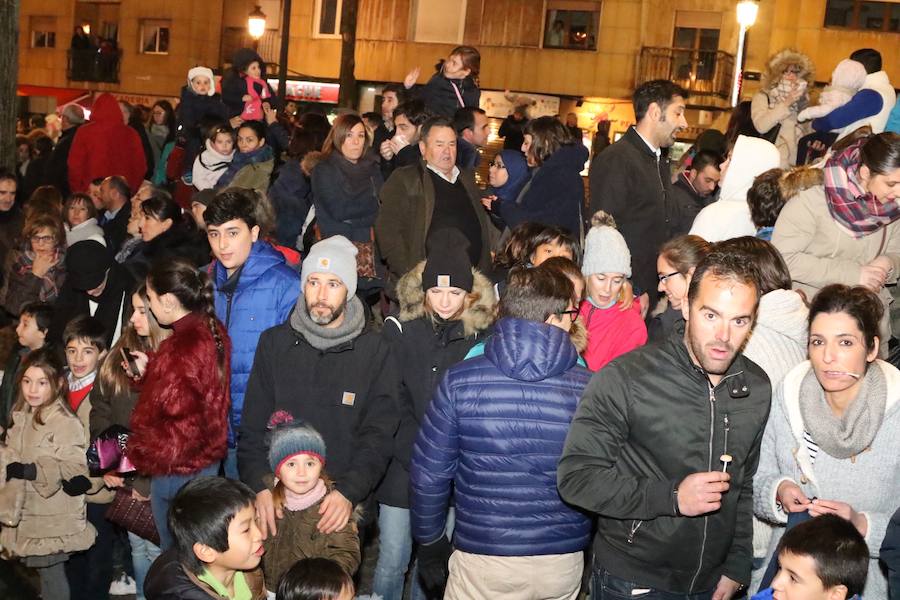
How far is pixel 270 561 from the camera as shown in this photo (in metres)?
5.18

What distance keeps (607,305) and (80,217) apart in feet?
19.0

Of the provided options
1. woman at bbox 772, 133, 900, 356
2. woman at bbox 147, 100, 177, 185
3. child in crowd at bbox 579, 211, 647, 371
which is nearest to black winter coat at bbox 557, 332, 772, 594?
child in crowd at bbox 579, 211, 647, 371

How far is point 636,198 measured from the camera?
7570 mm

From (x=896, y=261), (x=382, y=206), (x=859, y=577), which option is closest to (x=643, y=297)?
(x=896, y=261)

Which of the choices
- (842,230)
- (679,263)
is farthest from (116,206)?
(842,230)

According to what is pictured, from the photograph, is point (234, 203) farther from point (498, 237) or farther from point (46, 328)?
point (498, 237)

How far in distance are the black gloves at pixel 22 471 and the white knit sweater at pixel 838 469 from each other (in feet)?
14.3

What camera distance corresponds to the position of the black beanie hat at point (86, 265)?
757cm

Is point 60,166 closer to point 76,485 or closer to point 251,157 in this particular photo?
point 251,157

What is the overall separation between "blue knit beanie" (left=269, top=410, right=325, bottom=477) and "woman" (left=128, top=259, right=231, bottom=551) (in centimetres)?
71

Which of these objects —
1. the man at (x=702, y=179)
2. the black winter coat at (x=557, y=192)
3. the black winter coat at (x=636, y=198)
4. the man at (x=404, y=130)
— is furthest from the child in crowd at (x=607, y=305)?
the man at (x=404, y=130)

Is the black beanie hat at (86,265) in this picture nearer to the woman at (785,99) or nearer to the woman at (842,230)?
the woman at (842,230)

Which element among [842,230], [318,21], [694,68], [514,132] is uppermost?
[318,21]

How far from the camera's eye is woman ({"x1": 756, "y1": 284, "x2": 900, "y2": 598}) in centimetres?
436
